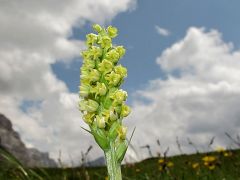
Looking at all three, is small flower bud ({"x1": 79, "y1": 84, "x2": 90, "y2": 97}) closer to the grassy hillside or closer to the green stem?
the green stem

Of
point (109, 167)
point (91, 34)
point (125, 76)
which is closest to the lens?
point (109, 167)

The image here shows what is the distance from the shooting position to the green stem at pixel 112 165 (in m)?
2.87

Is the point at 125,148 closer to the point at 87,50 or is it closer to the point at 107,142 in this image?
the point at 107,142

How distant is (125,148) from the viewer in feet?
10.0

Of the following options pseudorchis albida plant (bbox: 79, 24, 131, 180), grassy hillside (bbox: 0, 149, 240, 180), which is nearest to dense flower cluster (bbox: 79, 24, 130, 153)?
pseudorchis albida plant (bbox: 79, 24, 131, 180)

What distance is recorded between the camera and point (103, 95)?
3.06m

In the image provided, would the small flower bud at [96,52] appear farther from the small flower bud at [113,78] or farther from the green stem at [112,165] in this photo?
the green stem at [112,165]

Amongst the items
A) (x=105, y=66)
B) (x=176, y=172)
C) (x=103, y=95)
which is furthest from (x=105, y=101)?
(x=176, y=172)

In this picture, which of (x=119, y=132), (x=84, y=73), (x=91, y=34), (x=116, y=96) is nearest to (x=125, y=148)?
(x=119, y=132)

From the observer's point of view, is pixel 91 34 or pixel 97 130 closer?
pixel 97 130

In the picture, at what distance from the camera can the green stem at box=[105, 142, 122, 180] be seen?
9.41 ft

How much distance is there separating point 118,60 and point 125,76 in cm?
14

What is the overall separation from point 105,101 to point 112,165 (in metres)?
0.45

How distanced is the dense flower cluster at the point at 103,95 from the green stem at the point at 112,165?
4cm
